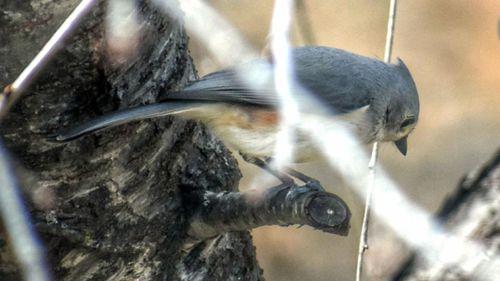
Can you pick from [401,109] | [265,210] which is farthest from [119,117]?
[401,109]

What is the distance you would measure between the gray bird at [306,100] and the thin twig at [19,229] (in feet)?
1.53

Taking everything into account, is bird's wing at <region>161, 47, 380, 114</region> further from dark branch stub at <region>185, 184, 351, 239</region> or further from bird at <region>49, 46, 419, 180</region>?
dark branch stub at <region>185, 184, 351, 239</region>

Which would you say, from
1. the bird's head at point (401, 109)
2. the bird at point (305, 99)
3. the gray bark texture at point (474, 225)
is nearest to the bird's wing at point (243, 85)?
the bird at point (305, 99)

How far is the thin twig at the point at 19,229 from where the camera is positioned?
2.30 metres

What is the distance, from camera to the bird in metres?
2.99

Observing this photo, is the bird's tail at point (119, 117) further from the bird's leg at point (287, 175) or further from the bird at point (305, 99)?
the bird's leg at point (287, 175)

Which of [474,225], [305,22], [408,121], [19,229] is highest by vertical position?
[305,22]

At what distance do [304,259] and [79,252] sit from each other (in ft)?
14.1

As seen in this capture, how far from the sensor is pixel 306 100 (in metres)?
3.12

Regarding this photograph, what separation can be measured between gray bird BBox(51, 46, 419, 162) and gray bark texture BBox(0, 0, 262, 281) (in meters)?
0.10

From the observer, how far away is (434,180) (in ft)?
23.1

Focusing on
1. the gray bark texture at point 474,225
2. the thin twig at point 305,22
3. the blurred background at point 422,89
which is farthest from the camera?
the blurred background at point 422,89

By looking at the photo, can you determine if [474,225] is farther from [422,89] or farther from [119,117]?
[422,89]

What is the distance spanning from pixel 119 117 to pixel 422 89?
5.16 m
